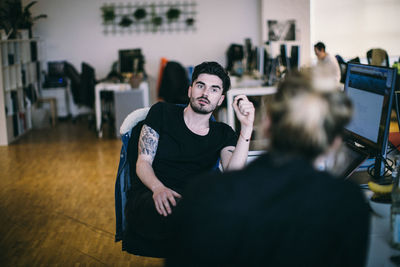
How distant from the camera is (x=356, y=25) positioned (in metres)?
8.22

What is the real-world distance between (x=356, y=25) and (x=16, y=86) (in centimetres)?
568

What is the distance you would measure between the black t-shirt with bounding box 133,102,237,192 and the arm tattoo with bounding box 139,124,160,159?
0.02 metres

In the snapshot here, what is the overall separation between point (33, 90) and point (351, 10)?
18.1ft

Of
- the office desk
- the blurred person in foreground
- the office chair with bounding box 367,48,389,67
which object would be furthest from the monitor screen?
the office chair with bounding box 367,48,389,67

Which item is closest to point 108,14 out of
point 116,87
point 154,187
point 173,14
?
point 173,14

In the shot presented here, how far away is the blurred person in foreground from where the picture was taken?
37.6 inches

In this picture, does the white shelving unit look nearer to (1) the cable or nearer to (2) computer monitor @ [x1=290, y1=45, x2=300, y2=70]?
(2) computer monitor @ [x1=290, y1=45, x2=300, y2=70]

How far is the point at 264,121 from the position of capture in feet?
3.51

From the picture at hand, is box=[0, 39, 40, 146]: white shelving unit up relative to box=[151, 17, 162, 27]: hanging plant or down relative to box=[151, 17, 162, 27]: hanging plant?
down

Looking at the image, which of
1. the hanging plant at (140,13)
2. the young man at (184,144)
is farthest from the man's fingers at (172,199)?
the hanging plant at (140,13)

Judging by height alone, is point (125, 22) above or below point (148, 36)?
above

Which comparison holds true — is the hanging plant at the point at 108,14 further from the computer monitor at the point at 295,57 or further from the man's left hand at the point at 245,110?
the man's left hand at the point at 245,110

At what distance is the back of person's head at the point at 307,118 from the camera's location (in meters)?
0.97

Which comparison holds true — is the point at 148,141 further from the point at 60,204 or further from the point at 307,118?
the point at 60,204
